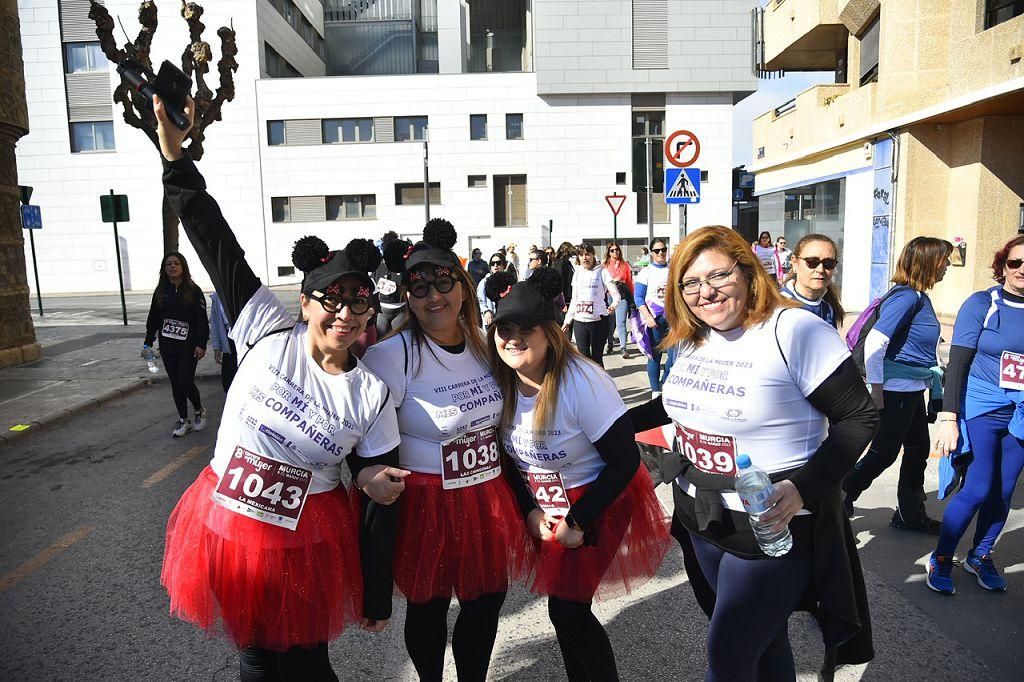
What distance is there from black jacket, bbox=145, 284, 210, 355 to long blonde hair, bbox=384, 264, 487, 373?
18.3ft

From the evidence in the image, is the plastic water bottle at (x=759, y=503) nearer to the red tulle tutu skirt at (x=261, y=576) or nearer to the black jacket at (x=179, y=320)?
the red tulle tutu skirt at (x=261, y=576)

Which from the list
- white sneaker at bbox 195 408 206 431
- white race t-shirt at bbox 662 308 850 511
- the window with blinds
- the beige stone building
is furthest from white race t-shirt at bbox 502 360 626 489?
the window with blinds

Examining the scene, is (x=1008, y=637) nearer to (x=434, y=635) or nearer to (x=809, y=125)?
(x=434, y=635)

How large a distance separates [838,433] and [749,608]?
60cm

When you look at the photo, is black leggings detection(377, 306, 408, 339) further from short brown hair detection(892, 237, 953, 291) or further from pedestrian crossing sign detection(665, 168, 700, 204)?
pedestrian crossing sign detection(665, 168, 700, 204)

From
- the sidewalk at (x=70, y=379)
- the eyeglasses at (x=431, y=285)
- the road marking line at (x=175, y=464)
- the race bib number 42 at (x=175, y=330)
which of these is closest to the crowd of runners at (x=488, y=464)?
the eyeglasses at (x=431, y=285)

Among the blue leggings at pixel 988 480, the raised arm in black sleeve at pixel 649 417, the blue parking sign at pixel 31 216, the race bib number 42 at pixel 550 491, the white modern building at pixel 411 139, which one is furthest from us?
the white modern building at pixel 411 139

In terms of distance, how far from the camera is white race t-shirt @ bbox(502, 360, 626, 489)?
248 centimetres

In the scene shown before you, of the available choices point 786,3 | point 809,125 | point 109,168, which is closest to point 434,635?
point 809,125

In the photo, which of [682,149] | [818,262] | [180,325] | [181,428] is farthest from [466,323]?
[682,149]

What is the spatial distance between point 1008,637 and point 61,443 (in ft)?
27.4

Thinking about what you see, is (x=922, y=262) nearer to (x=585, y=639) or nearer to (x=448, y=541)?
(x=585, y=639)

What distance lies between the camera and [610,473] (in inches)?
97.6

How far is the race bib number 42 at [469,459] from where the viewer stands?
2467 mm
